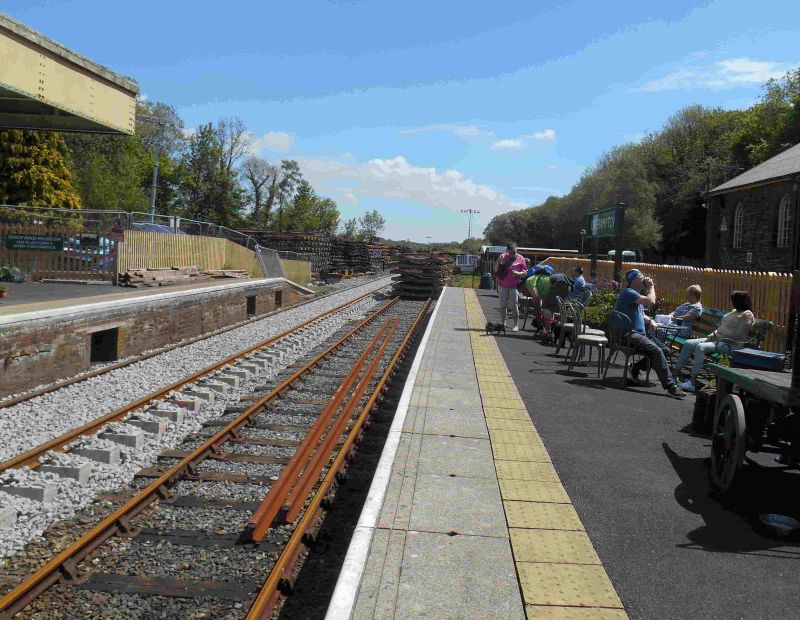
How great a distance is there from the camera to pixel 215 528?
5.26 m

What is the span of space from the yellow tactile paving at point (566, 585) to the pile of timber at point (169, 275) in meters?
16.6

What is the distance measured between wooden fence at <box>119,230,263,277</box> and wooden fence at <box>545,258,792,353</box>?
1400cm

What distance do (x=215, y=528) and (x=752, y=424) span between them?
3.92 meters

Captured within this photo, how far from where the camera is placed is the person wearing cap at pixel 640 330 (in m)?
9.44

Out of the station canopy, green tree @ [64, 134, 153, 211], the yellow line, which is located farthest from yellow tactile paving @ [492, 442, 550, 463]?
green tree @ [64, 134, 153, 211]

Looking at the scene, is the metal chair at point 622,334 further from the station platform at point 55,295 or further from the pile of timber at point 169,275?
the pile of timber at point 169,275

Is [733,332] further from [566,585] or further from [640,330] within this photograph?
[566,585]

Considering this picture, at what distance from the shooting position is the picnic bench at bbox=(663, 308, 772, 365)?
885cm

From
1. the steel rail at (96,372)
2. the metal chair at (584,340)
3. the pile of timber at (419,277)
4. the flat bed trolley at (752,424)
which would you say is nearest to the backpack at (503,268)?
the metal chair at (584,340)

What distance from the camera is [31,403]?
29.9ft

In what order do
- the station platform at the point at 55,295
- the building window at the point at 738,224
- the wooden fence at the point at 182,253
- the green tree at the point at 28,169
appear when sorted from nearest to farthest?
the station platform at the point at 55,295 → the wooden fence at the point at 182,253 → the building window at the point at 738,224 → the green tree at the point at 28,169

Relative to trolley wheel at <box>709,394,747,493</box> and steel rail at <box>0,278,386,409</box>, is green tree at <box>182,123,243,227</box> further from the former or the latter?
trolley wheel at <box>709,394,747,493</box>

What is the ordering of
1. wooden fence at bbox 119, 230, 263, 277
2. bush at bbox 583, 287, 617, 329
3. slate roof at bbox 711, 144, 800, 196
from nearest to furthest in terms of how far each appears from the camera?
1. bush at bbox 583, 287, 617, 329
2. wooden fence at bbox 119, 230, 263, 277
3. slate roof at bbox 711, 144, 800, 196

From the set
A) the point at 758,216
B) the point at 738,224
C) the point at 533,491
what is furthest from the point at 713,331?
the point at 738,224
